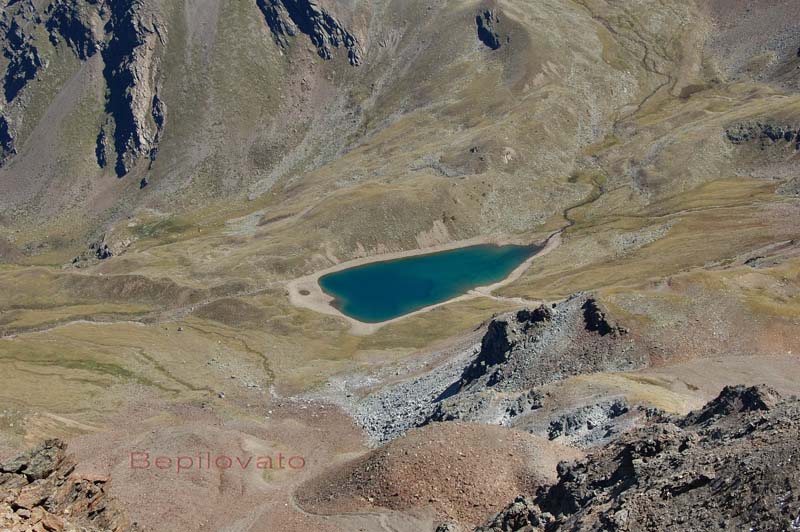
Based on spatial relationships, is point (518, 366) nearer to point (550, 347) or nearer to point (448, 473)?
point (550, 347)

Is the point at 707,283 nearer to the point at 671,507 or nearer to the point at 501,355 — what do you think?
the point at 501,355

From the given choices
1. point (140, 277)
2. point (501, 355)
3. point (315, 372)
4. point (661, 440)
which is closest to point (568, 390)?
point (501, 355)

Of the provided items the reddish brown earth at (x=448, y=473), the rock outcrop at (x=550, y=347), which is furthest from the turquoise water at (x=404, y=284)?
the reddish brown earth at (x=448, y=473)

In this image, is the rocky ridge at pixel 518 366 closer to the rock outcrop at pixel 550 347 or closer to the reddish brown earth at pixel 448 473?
the rock outcrop at pixel 550 347

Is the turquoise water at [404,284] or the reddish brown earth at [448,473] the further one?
the turquoise water at [404,284]

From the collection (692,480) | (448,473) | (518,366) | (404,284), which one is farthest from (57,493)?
(404,284)

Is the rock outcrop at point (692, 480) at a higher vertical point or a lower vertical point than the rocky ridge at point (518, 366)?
higher

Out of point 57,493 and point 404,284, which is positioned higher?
point 57,493

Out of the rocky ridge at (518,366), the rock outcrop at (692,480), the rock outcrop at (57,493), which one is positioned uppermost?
the rock outcrop at (692,480)
